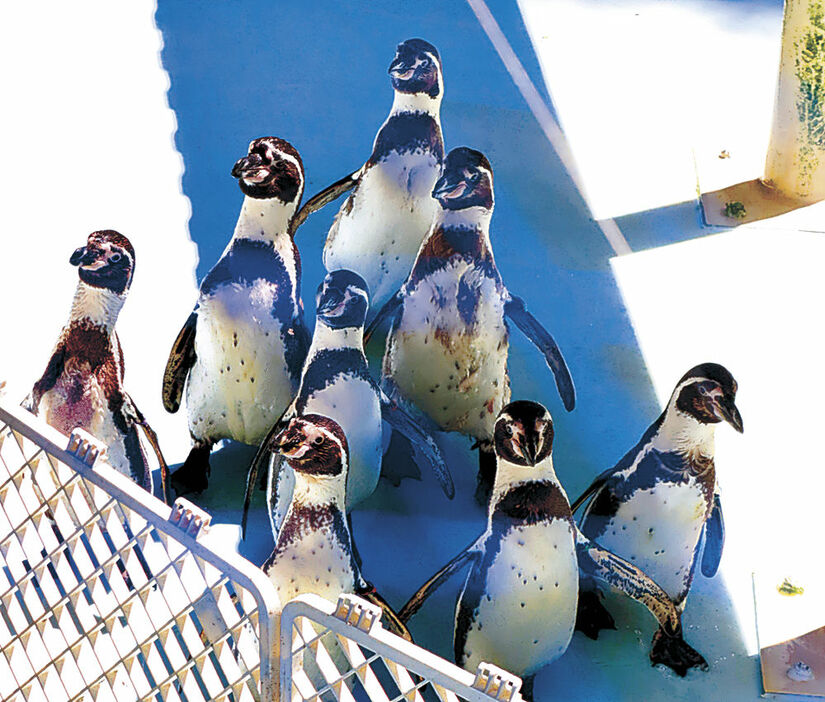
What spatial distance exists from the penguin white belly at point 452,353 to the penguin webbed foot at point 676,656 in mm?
641

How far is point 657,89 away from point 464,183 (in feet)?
6.91

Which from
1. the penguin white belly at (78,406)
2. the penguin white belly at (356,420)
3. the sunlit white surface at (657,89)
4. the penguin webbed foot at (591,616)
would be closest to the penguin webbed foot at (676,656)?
the penguin webbed foot at (591,616)

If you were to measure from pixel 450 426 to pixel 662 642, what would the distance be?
71cm

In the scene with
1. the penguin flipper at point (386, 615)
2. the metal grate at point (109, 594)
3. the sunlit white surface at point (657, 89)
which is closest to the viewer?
the metal grate at point (109, 594)

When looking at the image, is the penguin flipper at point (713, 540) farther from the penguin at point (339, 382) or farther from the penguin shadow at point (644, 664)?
the penguin at point (339, 382)

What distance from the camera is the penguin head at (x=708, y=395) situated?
8.45 feet

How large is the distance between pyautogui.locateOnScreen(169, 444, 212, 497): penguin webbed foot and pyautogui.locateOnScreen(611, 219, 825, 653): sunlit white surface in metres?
1.22

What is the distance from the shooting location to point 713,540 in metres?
2.77

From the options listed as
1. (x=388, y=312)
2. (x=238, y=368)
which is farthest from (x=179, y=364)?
(x=388, y=312)

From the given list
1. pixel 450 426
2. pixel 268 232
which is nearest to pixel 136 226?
pixel 268 232

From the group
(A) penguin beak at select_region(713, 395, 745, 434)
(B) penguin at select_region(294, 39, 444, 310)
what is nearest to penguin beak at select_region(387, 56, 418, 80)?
(B) penguin at select_region(294, 39, 444, 310)

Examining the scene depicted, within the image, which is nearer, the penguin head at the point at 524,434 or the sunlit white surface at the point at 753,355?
the penguin head at the point at 524,434

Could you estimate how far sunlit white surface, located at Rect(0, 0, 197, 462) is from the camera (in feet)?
11.4

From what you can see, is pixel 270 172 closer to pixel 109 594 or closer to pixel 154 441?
pixel 154 441
